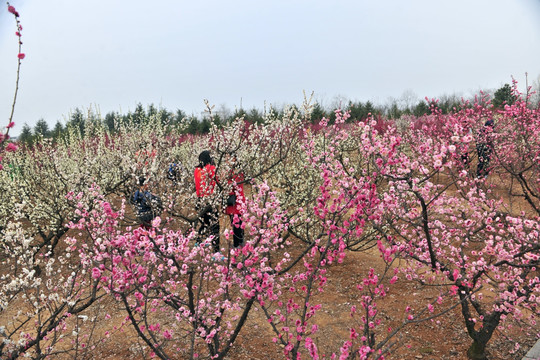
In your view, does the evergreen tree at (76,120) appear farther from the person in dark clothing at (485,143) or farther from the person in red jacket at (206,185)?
the person in dark clothing at (485,143)

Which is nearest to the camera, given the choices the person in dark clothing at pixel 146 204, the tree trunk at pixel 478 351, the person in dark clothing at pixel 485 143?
the tree trunk at pixel 478 351

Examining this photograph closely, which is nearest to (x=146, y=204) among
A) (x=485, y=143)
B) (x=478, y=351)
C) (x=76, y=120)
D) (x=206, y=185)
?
(x=206, y=185)

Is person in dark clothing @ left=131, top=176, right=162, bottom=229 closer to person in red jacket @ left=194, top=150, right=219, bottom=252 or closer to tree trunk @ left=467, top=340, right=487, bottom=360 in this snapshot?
person in red jacket @ left=194, top=150, right=219, bottom=252

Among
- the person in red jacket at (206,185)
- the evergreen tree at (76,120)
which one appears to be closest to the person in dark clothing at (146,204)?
the person in red jacket at (206,185)

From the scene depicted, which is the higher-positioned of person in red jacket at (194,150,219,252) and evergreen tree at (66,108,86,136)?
evergreen tree at (66,108,86,136)

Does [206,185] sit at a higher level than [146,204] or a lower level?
higher

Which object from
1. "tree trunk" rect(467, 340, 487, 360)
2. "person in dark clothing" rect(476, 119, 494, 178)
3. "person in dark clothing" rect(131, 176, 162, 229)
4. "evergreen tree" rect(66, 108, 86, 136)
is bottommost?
"tree trunk" rect(467, 340, 487, 360)

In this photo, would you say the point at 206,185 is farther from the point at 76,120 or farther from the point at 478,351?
the point at 76,120

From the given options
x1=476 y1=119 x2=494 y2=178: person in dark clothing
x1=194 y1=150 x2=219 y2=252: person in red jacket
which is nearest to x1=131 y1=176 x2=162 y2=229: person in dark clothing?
x1=194 y1=150 x2=219 y2=252: person in red jacket

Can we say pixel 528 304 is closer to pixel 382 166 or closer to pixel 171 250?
pixel 382 166

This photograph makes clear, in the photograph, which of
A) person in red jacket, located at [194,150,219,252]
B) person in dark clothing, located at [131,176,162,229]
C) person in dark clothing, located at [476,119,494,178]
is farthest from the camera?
person in dark clothing, located at [476,119,494,178]

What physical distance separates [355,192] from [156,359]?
3.24 m

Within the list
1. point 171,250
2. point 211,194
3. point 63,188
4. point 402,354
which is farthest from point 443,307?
point 63,188

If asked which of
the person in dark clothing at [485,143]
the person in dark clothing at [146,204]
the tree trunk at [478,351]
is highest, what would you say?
the person in dark clothing at [485,143]
